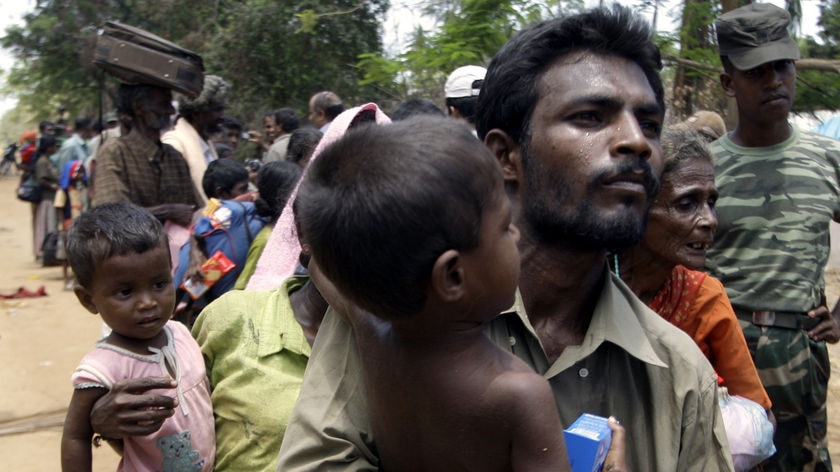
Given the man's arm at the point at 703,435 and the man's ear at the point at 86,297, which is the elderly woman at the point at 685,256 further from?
the man's ear at the point at 86,297

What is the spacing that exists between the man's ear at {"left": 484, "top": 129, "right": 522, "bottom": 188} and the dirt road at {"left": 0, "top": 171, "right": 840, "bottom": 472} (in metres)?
4.15

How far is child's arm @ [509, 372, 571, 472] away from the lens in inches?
53.9

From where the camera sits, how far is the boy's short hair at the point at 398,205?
1322mm

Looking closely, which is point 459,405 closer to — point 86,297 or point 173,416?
point 173,416

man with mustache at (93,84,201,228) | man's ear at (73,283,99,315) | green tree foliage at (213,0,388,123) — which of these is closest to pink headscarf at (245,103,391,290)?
man's ear at (73,283,99,315)

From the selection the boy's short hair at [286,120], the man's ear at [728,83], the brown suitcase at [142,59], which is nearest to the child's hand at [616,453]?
the man's ear at [728,83]

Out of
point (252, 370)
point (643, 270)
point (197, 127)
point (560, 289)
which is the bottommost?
point (197, 127)

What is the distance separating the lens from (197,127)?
585cm

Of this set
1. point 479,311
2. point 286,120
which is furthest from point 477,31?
point 479,311

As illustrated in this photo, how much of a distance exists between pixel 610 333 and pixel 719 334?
100 centimetres

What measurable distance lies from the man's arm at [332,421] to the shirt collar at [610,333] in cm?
36

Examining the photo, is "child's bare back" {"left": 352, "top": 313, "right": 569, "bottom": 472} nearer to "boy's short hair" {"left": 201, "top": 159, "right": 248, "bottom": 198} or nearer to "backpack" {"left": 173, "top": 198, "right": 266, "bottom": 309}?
"backpack" {"left": 173, "top": 198, "right": 266, "bottom": 309}

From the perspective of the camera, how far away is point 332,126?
7.86ft

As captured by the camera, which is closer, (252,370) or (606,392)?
(606,392)
